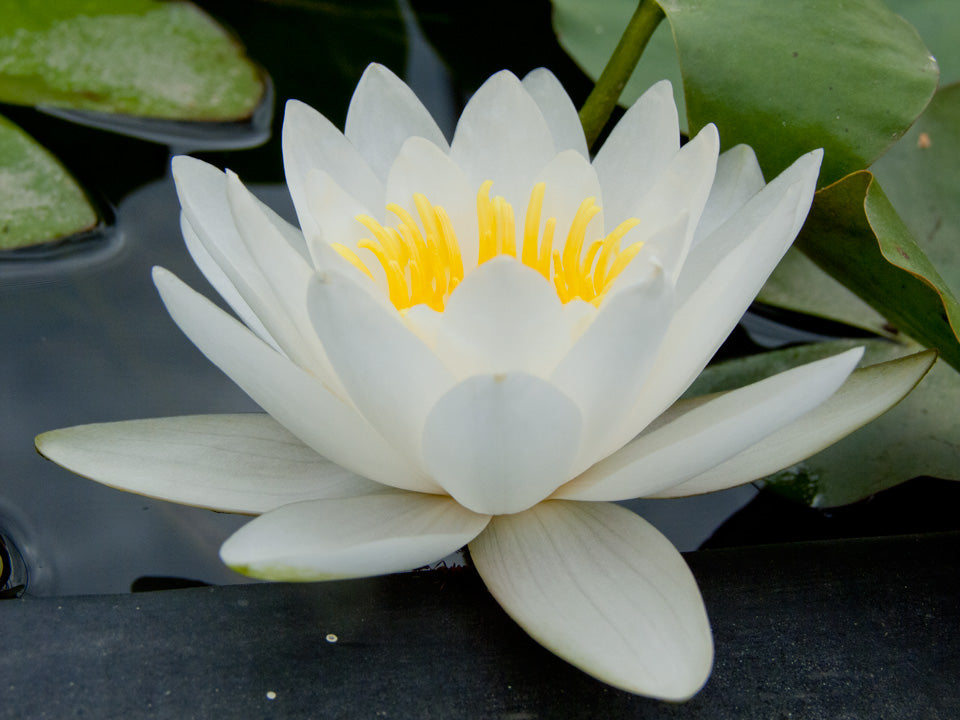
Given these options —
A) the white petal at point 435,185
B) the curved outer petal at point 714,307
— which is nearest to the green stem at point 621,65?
the white petal at point 435,185

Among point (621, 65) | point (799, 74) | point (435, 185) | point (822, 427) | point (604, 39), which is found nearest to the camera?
point (822, 427)

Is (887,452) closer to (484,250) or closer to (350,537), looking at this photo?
(484,250)

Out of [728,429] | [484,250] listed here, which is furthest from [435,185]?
[728,429]

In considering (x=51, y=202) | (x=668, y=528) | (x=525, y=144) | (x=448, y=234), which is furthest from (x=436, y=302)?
(x=51, y=202)

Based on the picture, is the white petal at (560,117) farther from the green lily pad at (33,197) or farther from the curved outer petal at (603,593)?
the green lily pad at (33,197)

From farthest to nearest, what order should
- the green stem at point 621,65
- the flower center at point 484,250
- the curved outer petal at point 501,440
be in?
1. the green stem at point 621,65
2. the flower center at point 484,250
3. the curved outer petal at point 501,440

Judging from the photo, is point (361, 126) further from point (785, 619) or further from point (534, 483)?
point (785, 619)
